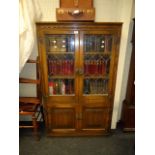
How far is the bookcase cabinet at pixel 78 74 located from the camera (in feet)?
6.77

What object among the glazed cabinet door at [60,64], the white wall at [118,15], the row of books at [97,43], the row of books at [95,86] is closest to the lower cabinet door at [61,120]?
the glazed cabinet door at [60,64]

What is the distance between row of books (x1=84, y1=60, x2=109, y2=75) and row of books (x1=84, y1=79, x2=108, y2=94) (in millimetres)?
155

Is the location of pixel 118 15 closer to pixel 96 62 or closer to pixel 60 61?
pixel 96 62

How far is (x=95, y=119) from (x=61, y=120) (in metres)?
0.54

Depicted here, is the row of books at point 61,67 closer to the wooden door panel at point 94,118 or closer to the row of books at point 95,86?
the row of books at point 95,86

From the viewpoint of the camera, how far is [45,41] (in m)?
2.12

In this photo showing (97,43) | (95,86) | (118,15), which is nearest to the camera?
(97,43)

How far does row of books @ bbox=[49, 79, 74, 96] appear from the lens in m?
2.40

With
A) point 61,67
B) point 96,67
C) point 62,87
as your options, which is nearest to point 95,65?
point 96,67

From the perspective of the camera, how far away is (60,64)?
2279mm

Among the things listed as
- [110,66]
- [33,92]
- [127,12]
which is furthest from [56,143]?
[127,12]

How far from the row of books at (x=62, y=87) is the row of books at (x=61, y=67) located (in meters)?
0.15
